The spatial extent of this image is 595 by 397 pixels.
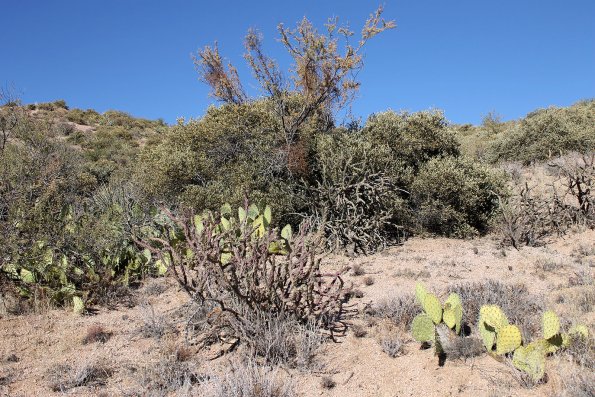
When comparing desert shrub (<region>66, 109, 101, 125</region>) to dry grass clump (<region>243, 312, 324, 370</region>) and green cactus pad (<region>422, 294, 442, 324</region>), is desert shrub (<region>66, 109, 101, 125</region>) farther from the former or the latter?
green cactus pad (<region>422, 294, 442, 324</region>)

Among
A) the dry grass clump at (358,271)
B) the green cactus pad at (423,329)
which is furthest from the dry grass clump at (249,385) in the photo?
the dry grass clump at (358,271)

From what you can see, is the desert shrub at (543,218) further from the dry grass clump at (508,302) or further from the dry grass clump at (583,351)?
the dry grass clump at (583,351)

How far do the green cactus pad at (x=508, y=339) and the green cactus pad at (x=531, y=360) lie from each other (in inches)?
4.7

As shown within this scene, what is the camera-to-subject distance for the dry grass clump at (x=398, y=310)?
5.28 m

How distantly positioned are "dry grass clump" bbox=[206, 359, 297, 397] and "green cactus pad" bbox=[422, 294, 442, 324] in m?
1.56

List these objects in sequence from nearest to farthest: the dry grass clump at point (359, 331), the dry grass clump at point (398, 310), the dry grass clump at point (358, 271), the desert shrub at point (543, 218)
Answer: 1. the dry grass clump at point (359, 331)
2. the dry grass clump at point (398, 310)
3. the dry grass clump at point (358, 271)
4. the desert shrub at point (543, 218)

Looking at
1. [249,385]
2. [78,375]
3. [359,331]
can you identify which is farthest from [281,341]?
[78,375]

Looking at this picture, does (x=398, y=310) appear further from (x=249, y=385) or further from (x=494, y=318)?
(x=249, y=385)

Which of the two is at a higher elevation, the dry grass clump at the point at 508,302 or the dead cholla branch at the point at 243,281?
the dead cholla branch at the point at 243,281

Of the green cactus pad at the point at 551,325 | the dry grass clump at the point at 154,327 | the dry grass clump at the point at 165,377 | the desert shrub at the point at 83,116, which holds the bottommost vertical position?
the green cactus pad at the point at 551,325

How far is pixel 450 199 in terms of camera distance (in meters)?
11.1

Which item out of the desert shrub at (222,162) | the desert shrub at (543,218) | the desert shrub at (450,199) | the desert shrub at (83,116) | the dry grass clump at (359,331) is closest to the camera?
the dry grass clump at (359,331)

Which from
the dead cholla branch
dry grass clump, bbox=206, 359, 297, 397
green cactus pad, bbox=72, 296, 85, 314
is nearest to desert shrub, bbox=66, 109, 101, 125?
green cactus pad, bbox=72, 296, 85, 314

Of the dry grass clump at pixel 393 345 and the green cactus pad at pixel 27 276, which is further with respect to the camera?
the green cactus pad at pixel 27 276
